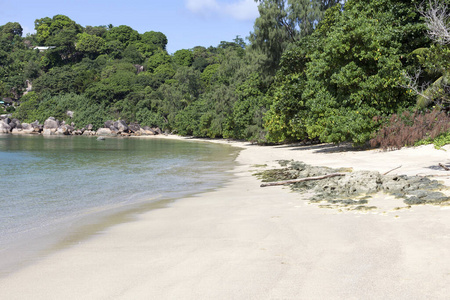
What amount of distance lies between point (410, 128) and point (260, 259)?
20.3 metres

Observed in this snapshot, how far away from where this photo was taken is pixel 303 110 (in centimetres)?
3472

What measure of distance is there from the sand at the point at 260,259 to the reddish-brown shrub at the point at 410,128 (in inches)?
589

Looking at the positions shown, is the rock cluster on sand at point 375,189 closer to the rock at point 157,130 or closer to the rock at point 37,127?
the rock at point 157,130

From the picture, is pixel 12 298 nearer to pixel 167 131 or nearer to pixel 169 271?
pixel 169 271

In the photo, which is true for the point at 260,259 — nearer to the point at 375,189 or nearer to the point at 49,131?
the point at 375,189

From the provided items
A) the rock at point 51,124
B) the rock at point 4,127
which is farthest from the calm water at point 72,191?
the rock at point 4,127

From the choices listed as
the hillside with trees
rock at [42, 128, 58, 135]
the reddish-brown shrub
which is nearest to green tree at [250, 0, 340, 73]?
the hillside with trees

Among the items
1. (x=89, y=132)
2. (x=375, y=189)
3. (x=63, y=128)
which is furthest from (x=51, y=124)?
(x=375, y=189)

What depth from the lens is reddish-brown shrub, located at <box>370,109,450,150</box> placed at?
74.9ft

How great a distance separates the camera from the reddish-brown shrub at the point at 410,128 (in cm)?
2283

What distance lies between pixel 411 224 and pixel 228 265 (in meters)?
3.73

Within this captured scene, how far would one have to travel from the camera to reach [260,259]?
605 cm

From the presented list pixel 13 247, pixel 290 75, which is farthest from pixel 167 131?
pixel 13 247

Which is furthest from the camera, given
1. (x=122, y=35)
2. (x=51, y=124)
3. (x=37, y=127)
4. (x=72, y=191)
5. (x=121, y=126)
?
(x=122, y=35)
